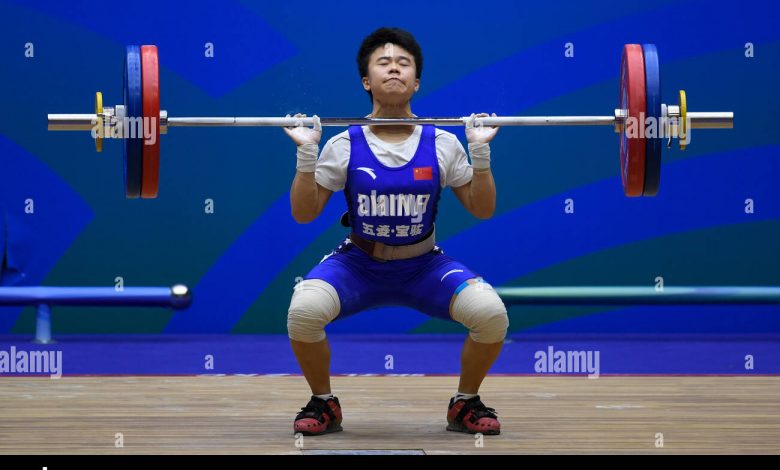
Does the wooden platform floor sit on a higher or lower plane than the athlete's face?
lower

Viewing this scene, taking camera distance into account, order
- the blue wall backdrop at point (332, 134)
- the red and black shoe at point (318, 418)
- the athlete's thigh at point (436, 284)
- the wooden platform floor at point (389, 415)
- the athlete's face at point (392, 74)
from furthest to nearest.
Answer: the blue wall backdrop at point (332, 134) < the athlete's face at point (392, 74) < the athlete's thigh at point (436, 284) < the red and black shoe at point (318, 418) < the wooden platform floor at point (389, 415)

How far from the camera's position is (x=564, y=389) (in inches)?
164

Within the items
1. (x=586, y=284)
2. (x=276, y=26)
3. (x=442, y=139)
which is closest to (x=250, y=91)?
(x=276, y=26)

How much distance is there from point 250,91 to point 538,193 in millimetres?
1613

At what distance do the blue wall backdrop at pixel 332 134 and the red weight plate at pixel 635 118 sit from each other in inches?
112

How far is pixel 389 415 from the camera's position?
3541mm

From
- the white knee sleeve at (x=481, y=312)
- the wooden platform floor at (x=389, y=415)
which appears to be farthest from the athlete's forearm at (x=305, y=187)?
the wooden platform floor at (x=389, y=415)

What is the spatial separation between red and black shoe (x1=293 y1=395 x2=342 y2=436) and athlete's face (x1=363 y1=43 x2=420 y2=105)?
872mm

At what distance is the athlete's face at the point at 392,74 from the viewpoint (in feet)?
11.1

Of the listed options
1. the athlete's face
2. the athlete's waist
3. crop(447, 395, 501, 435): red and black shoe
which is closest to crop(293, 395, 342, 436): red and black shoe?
crop(447, 395, 501, 435): red and black shoe

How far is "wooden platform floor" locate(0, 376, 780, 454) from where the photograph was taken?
2920 mm

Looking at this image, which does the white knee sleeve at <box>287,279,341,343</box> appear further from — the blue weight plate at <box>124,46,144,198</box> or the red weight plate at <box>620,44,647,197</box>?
the red weight plate at <box>620,44,647,197</box>

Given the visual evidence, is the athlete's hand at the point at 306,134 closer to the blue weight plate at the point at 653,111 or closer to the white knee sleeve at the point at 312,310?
the white knee sleeve at the point at 312,310

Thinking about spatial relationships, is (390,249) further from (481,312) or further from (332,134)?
(332,134)
